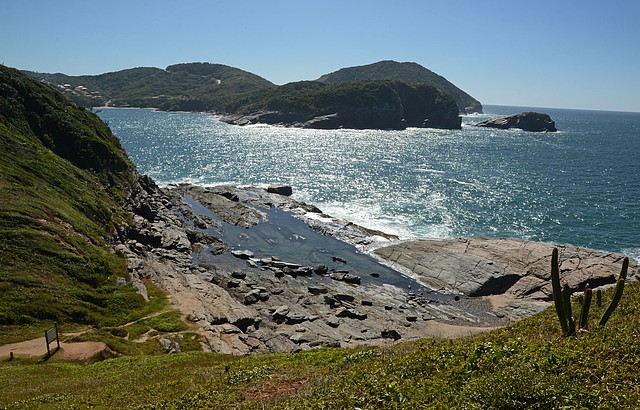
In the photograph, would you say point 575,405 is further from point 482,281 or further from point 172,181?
point 172,181

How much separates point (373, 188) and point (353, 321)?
57.3 m

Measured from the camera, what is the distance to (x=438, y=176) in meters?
108

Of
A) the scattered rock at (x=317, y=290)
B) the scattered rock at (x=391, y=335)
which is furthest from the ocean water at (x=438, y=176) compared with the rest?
the scattered rock at (x=391, y=335)

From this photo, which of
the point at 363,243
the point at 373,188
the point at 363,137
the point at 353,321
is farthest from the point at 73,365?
the point at 363,137

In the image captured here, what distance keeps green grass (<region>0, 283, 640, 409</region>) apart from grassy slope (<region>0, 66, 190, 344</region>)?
924cm

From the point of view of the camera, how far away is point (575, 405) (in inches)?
388

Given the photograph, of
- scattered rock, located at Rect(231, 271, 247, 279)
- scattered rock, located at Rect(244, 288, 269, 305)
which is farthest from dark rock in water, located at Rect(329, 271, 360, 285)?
scattered rock, located at Rect(231, 271, 247, 279)

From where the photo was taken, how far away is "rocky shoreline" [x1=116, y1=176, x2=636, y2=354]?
39.9 metres

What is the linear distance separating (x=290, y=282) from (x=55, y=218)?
2722cm

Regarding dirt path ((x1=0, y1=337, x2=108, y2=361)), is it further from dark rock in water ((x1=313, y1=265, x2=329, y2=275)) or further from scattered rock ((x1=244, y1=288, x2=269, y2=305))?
dark rock in water ((x1=313, y1=265, x2=329, y2=275))

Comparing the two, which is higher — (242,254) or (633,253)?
(242,254)

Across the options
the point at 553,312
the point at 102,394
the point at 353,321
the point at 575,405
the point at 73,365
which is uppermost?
the point at 575,405

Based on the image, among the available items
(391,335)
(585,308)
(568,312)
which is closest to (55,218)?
(391,335)

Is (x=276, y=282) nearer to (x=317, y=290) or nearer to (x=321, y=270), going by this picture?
(x=317, y=290)
